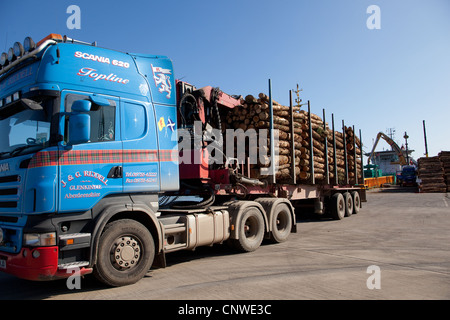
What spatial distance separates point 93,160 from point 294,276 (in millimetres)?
3633

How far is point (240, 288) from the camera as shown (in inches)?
192

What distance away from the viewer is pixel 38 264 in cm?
422

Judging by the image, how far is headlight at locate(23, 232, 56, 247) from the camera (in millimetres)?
4246

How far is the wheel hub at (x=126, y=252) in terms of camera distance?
491 cm

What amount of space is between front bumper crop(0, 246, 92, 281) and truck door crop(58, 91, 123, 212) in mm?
574

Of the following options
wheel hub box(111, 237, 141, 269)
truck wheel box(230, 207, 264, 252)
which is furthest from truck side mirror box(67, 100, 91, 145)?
truck wheel box(230, 207, 264, 252)

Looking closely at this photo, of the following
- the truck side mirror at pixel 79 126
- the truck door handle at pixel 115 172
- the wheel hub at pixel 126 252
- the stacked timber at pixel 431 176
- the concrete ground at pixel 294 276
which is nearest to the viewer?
the truck side mirror at pixel 79 126

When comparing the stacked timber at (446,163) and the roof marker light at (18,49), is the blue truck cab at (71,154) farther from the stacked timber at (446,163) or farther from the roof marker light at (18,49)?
the stacked timber at (446,163)

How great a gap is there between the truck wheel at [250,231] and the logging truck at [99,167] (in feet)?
0.11

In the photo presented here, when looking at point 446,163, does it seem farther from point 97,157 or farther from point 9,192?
point 9,192

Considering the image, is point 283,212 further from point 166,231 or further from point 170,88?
point 170,88

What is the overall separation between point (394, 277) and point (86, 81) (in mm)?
5665

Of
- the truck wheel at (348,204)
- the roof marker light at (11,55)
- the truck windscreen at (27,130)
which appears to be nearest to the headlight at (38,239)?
the truck windscreen at (27,130)
